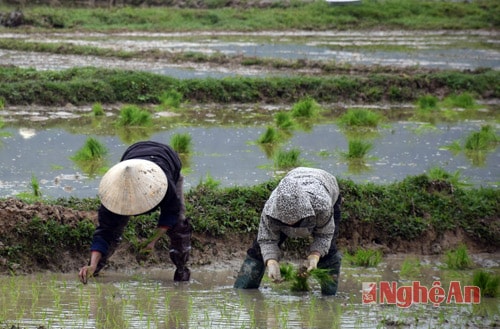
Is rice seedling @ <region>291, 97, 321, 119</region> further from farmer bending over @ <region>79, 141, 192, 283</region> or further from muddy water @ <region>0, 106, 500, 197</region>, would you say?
farmer bending over @ <region>79, 141, 192, 283</region>

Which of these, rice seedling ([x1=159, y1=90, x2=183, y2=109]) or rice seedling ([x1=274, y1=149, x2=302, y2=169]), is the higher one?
rice seedling ([x1=274, y1=149, x2=302, y2=169])

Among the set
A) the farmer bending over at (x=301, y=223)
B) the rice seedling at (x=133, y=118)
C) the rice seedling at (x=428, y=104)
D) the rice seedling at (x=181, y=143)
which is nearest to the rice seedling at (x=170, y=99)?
the rice seedling at (x=133, y=118)

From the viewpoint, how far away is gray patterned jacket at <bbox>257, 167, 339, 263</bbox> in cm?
527

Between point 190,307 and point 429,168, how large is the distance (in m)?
4.66

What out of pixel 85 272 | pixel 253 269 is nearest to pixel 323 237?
pixel 253 269

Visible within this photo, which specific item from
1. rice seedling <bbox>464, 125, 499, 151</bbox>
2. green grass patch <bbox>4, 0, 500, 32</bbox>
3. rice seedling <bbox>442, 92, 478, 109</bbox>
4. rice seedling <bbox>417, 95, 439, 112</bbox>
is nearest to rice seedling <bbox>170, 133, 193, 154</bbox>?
rice seedling <bbox>464, 125, 499, 151</bbox>

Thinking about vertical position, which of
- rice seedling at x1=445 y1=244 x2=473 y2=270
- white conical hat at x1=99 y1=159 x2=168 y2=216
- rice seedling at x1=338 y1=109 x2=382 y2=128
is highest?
white conical hat at x1=99 y1=159 x2=168 y2=216

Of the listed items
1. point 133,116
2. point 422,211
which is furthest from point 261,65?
point 422,211

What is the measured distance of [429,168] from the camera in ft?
31.1

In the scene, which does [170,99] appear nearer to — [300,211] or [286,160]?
[286,160]

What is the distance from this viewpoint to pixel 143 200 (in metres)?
5.37

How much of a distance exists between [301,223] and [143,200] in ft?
3.10

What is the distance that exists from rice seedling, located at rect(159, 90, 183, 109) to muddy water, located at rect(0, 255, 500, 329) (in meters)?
6.72

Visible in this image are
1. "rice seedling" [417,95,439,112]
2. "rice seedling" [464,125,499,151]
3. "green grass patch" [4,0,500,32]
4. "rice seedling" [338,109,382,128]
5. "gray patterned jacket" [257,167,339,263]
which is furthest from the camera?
"green grass patch" [4,0,500,32]
